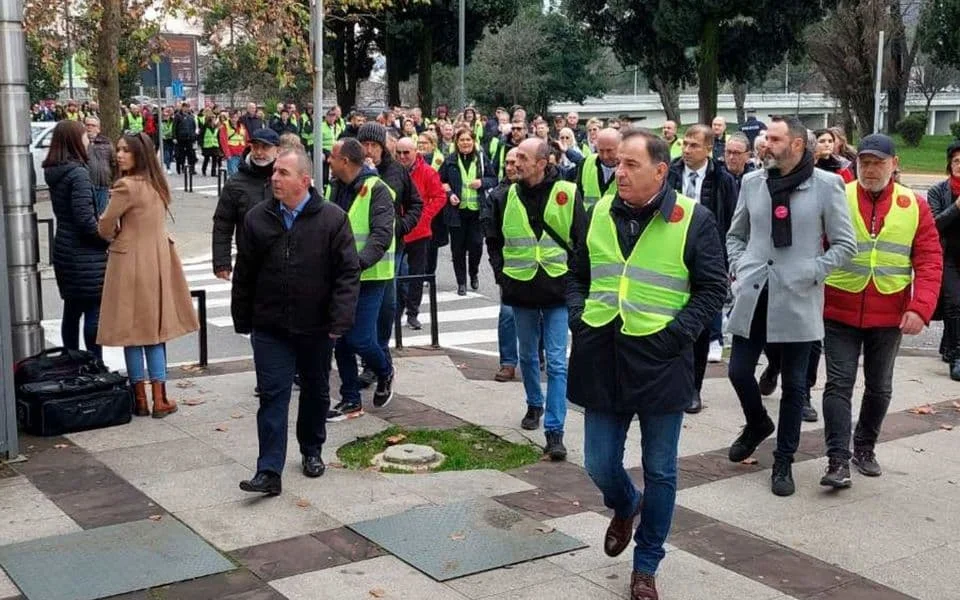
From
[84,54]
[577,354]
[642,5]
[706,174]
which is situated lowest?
[577,354]

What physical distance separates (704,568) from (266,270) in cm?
270

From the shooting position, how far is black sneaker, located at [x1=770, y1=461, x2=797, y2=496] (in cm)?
682

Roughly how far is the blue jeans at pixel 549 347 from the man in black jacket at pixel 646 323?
6.92 ft

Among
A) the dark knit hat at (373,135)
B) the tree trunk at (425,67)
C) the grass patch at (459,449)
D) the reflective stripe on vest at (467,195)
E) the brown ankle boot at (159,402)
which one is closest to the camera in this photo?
the grass patch at (459,449)

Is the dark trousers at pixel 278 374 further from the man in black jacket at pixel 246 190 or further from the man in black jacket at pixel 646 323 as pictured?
the man in black jacket at pixel 646 323

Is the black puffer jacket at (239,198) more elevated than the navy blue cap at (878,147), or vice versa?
the navy blue cap at (878,147)

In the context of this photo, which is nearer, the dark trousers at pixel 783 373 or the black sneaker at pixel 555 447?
the dark trousers at pixel 783 373

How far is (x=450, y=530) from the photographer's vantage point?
6.15 m

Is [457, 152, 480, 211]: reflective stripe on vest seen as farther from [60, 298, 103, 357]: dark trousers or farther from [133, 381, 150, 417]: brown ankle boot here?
[133, 381, 150, 417]: brown ankle boot

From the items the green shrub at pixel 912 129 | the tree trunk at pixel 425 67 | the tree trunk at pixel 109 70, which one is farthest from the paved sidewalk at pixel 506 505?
the green shrub at pixel 912 129

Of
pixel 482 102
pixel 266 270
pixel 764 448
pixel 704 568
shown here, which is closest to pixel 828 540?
pixel 704 568

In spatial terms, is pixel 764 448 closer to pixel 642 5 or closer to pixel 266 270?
pixel 266 270

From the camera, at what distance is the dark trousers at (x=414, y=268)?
489 inches

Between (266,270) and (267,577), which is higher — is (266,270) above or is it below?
above
